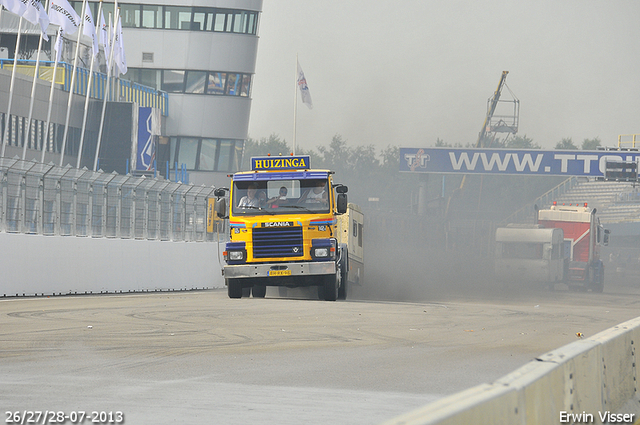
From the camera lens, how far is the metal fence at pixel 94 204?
2020 centimetres

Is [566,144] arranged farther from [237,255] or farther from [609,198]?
[237,255]

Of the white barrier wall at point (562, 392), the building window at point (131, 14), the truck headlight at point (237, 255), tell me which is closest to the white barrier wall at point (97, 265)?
the truck headlight at point (237, 255)

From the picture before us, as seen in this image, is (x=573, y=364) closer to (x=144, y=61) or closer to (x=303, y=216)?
(x=303, y=216)

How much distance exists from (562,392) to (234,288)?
1566cm

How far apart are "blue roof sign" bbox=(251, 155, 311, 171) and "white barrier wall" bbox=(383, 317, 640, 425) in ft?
39.8

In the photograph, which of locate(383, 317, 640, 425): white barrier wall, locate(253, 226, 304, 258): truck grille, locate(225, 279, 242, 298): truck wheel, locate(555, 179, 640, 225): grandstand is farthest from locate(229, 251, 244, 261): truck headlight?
locate(555, 179, 640, 225): grandstand

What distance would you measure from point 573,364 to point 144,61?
5682cm

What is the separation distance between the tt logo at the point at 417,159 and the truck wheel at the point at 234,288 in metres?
54.1

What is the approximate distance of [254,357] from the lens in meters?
10.4

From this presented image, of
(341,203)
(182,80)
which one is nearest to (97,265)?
(341,203)

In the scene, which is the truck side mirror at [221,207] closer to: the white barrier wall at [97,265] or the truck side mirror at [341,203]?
the truck side mirror at [341,203]

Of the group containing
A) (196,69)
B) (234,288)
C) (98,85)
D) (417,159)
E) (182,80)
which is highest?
(196,69)

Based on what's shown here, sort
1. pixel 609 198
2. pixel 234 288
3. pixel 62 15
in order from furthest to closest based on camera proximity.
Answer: pixel 609 198
pixel 62 15
pixel 234 288

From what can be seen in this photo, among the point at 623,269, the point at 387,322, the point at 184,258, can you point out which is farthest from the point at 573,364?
the point at 623,269
